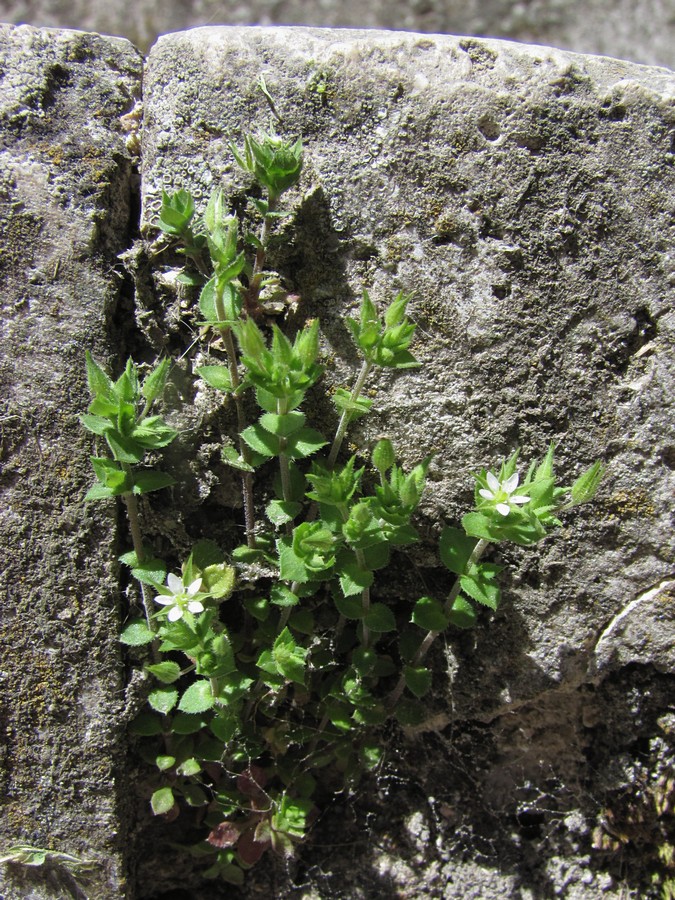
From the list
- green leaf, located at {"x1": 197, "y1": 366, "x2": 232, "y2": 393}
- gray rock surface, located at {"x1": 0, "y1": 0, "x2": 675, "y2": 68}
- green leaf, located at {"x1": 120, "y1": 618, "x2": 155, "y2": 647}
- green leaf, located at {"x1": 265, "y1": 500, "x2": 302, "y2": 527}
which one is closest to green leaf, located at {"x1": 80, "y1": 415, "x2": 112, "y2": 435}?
green leaf, located at {"x1": 197, "y1": 366, "x2": 232, "y2": 393}

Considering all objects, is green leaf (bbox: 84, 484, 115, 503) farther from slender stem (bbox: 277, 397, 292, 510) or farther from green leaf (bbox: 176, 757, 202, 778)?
green leaf (bbox: 176, 757, 202, 778)

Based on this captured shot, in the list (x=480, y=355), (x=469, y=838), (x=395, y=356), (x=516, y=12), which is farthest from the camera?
(x=516, y=12)

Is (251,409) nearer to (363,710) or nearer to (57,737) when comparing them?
(363,710)

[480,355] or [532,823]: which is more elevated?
[480,355]

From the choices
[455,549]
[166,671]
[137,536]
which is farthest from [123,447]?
[455,549]

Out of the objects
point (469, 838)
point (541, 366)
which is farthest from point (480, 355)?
point (469, 838)

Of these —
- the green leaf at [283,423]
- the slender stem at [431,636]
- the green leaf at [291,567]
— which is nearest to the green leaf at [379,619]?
the slender stem at [431,636]

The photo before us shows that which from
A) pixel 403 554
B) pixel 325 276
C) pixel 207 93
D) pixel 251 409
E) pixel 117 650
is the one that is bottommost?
pixel 117 650

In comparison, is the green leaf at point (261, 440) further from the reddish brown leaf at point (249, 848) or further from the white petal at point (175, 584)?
the reddish brown leaf at point (249, 848)
